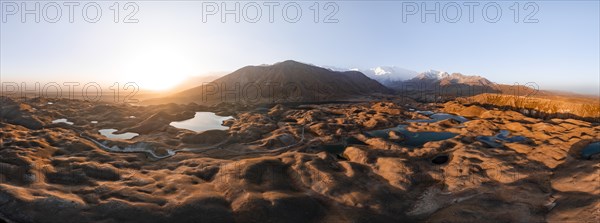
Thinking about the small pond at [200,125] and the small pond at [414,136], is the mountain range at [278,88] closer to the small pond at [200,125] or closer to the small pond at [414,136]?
the small pond at [200,125]

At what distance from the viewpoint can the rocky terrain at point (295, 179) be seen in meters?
20.6

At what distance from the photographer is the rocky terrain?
20.6m

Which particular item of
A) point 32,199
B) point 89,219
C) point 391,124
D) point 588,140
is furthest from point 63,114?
point 588,140

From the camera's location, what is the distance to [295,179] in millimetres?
27375

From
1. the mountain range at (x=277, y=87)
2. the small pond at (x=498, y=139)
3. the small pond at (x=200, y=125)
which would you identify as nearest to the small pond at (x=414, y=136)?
the small pond at (x=498, y=139)

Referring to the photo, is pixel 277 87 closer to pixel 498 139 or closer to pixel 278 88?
pixel 278 88

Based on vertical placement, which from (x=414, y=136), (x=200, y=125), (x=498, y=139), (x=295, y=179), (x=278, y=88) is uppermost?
(x=278, y=88)

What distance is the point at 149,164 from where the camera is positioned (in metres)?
31.1

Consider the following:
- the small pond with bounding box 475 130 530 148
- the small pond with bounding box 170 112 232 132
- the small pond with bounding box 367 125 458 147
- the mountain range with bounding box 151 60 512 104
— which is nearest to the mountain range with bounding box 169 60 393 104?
the mountain range with bounding box 151 60 512 104

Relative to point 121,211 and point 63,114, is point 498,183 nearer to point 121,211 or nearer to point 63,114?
point 121,211

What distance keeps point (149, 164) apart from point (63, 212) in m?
11.7

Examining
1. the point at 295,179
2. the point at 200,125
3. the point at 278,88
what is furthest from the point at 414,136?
the point at 278,88

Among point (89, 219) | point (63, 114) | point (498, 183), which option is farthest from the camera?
point (63, 114)

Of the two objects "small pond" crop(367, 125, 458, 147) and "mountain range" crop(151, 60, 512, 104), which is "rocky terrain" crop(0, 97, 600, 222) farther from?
"mountain range" crop(151, 60, 512, 104)
